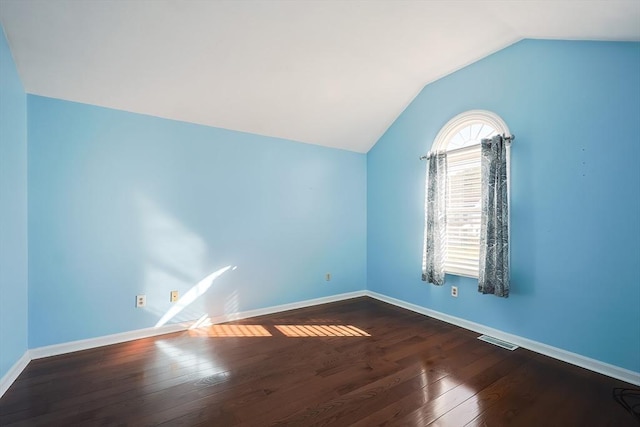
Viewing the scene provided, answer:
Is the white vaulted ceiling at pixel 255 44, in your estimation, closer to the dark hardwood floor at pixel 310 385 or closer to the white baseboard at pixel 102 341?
the white baseboard at pixel 102 341

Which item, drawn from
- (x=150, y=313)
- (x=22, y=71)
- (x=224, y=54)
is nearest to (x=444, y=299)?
(x=150, y=313)

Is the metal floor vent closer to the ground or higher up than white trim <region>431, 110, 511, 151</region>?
closer to the ground

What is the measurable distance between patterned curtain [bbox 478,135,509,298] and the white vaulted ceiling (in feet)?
3.40

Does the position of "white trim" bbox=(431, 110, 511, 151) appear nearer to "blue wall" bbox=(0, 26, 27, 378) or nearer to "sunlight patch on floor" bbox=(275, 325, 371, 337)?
"sunlight patch on floor" bbox=(275, 325, 371, 337)

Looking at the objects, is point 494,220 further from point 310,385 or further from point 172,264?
point 172,264

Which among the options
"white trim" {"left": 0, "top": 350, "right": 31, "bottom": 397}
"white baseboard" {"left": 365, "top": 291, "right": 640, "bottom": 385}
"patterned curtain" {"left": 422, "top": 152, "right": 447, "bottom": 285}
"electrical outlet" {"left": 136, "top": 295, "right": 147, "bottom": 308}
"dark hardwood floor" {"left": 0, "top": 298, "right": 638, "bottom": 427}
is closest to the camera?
"dark hardwood floor" {"left": 0, "top": 298, "right": 638, "bottom": 427}

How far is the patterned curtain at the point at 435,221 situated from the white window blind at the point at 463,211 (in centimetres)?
9

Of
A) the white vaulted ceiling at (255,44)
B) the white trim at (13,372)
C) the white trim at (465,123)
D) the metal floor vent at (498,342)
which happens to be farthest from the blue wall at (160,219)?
the metal floor vent at (498,342)

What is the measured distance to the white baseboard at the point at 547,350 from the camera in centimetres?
214

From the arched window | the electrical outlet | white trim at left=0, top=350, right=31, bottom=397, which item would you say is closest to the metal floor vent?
the arched window

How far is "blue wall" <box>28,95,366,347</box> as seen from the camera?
2.55 m

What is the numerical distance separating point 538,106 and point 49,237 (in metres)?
4.69

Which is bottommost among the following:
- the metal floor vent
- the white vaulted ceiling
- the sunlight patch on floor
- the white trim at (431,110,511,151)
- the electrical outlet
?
A: the sunlight patch on floor

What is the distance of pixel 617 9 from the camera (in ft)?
6.05
